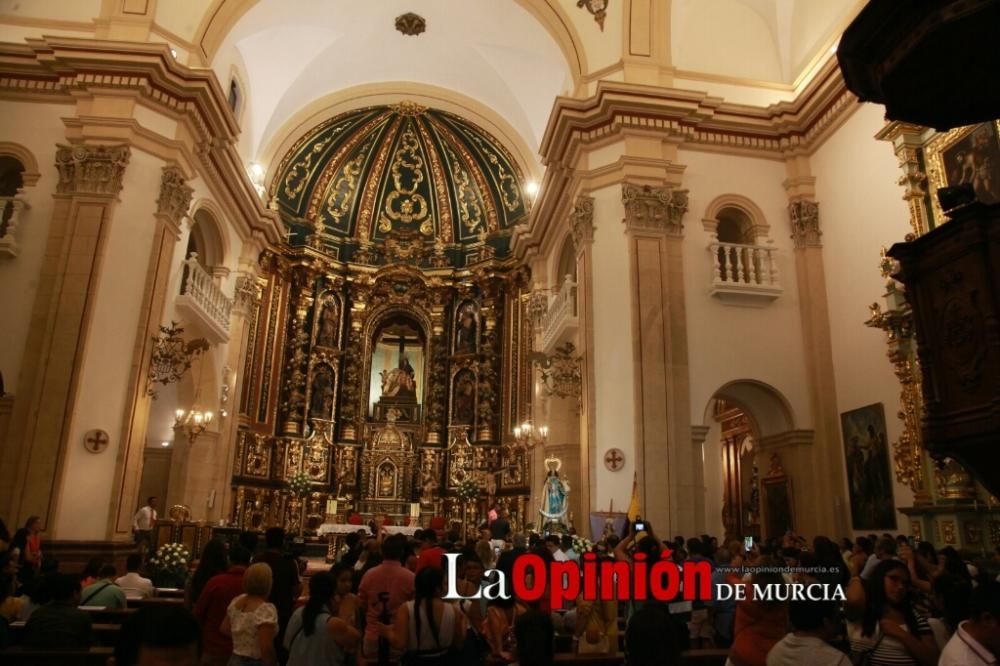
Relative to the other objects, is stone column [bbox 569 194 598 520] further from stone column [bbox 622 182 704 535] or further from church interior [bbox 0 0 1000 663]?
stone column [bbox 622 182 704 535]

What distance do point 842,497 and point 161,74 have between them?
1473 cm

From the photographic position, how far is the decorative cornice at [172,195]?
1402 centimetres

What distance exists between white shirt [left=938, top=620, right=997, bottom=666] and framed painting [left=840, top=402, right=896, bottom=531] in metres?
9.77

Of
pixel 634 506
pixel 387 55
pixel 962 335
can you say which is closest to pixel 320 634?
pixel 962 335

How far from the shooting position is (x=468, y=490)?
2244 centimetres

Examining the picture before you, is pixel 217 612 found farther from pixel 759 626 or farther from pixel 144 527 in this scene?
pixel 144 527

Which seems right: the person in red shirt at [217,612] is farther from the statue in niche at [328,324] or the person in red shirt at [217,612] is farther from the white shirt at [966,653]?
the statue in niche at [328,324]

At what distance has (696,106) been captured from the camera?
14992mm

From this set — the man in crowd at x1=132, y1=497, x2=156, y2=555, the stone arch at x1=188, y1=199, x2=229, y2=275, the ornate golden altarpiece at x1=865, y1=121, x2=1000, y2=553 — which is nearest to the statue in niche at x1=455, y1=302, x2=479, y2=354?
the stone arch at x1=188, y1=199, x2=229, y2=275

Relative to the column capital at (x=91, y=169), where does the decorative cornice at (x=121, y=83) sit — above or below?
above

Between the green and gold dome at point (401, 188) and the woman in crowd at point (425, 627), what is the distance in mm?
19588

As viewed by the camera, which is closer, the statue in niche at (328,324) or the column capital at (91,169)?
the column capital at (91,169)

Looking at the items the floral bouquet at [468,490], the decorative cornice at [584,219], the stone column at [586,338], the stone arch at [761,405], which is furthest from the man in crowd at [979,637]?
the floral bouquet at [468,490]

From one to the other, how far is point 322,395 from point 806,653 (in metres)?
21.6
